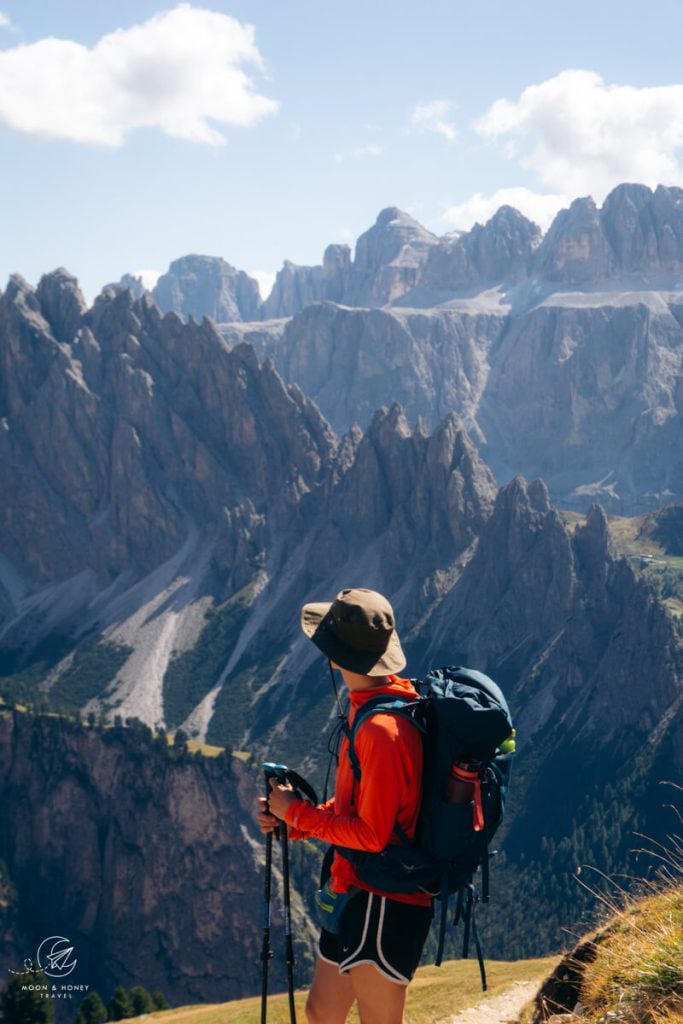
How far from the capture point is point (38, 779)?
633 ft

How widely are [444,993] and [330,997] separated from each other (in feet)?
70.3

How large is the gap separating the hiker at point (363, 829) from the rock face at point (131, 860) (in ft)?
513

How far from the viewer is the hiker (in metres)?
13.9

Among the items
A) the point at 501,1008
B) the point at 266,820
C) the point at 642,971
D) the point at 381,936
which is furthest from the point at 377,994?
the point at 501,1008

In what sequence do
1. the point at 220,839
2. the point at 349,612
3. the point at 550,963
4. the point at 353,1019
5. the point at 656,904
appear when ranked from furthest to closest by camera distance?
the point at 220,839 → the point at 550,963 → the point at 353,1019 → the point at 656,904 → the point at 349,612

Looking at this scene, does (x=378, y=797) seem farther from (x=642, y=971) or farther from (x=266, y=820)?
(x=642, y=971)

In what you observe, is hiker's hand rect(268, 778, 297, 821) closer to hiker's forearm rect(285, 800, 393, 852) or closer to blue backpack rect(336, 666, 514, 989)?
hiker's forearm rect(285, 800, 393, 852)

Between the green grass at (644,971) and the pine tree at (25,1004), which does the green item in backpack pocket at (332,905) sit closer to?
the green grass at (644,971)

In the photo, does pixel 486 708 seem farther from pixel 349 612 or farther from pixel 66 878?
pixel 66 878

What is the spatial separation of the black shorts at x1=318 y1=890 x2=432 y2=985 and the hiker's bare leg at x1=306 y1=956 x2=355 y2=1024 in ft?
1.19

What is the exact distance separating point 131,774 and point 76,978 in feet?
119

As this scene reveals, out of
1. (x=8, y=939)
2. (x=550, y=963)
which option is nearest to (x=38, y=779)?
(x=8, y=939)

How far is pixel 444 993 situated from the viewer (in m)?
34.1

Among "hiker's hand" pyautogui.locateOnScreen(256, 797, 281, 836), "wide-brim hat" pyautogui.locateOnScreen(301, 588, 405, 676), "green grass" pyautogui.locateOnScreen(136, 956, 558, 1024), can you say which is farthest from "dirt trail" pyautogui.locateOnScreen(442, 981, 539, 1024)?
"wide-brim hat" pyautogui.locateOnScreen(301, 588, 405, 676)
